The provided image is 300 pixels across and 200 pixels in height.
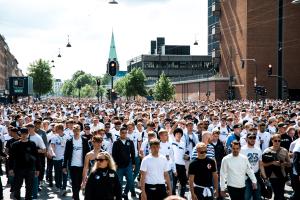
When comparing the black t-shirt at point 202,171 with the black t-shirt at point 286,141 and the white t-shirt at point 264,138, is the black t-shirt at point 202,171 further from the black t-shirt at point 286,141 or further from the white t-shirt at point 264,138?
the white t-shirt at point 264,138

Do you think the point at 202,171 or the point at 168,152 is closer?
the point at 202,171

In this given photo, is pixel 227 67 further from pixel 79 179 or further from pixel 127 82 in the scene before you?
pixel 79 179

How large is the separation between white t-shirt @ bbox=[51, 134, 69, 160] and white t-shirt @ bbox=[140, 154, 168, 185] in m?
5.46

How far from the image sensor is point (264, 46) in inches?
2985

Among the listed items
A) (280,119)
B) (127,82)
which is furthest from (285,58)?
(280,119)

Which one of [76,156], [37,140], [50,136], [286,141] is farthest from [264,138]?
[37,140]

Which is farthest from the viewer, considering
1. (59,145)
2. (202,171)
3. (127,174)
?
(59,145)

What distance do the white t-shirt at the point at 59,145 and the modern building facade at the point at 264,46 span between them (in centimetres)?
6031

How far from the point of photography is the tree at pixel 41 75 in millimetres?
106688

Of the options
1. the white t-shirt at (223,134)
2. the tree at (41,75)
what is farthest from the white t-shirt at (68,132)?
the tree at (41,75)

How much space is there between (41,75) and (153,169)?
330ft

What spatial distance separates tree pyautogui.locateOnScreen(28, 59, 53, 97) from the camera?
107m

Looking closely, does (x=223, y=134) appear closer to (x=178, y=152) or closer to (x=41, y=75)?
(x=178, y=152)

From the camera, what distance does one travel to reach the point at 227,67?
8069 cm
